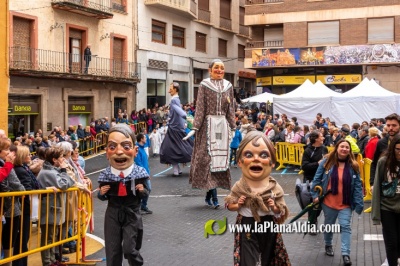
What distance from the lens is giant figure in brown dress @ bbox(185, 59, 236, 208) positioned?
34.8ft

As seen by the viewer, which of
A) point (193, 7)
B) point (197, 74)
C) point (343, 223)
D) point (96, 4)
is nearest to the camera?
point (343, 223)

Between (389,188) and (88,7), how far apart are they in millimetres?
23756

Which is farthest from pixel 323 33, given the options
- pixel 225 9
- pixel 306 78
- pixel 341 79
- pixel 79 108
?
pixel 79 108

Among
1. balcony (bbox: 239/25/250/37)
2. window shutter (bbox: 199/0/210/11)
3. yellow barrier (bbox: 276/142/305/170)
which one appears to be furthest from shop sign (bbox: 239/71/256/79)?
yellow barrier (bbox: 276/142/305/170)

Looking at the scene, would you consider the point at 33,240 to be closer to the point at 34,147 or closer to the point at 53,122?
the point at 34,147

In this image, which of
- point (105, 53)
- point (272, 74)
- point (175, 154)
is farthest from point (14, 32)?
point (272, 74)

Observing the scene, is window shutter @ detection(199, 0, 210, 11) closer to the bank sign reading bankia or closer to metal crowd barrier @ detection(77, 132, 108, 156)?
the bank sign reading bankia

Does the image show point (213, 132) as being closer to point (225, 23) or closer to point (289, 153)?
point (289, 153)

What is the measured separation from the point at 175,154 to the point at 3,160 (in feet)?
29.7

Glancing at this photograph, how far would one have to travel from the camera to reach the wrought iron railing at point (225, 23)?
41844 millimetres

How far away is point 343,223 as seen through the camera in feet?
23.7

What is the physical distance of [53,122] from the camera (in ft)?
87.7

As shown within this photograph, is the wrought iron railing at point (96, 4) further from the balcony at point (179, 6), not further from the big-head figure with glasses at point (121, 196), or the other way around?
the big-head figure with glasses at point (121, 196)

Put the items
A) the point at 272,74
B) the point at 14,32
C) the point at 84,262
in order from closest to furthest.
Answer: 1. the point at 84,262
2. the point at 14,32
3. the point at 272,74
